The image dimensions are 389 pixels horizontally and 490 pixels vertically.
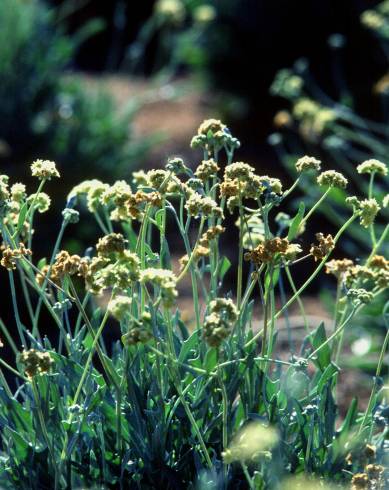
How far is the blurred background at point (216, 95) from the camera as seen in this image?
13.5 ft

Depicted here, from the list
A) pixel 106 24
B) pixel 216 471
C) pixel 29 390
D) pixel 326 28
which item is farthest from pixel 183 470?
pixel 106 24

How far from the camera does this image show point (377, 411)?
5.25ft

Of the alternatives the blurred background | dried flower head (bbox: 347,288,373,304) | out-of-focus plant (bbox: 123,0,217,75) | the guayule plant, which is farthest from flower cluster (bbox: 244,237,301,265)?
out-of-focus plant (bbox: 123,0,217,75)

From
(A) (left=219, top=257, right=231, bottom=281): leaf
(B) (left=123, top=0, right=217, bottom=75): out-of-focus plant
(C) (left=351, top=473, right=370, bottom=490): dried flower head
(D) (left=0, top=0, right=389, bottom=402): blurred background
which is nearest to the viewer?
(C) (left=351, top=473, right=370, bottom=490): dried flower head

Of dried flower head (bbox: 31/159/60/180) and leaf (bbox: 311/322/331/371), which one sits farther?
leaf (bbox: 311/322/331/371)

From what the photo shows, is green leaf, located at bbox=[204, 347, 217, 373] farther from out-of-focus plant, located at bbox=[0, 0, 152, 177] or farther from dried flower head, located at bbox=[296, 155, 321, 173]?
out-of-focus plant, located at bbox=[0, 0, 152, 177]

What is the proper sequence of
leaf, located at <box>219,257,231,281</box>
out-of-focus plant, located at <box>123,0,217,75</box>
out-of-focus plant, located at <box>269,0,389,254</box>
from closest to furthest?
leaf, located at <box>219,257,231,281</box>
out-of-focus plant, located at <box>269,0,389,254</box>
out-of-focus plant, located at <box>123,0,217,75</box>

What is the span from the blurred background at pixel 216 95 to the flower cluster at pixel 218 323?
143 centimetres

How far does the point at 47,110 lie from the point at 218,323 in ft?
11.1

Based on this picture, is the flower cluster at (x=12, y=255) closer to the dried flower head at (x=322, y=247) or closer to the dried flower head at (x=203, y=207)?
the dried flower head at (x=203, y=207)

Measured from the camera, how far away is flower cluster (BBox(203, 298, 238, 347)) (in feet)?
3.85

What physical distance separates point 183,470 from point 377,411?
38 cm

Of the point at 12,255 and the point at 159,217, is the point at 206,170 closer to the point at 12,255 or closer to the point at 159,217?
the point at 159,217

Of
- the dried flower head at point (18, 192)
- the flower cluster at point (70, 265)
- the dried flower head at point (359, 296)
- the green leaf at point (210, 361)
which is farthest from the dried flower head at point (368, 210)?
the dried flower head at point (18, 192)
